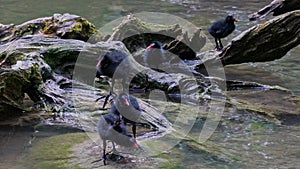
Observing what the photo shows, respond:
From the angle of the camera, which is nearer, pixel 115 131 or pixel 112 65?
pixel 115 131

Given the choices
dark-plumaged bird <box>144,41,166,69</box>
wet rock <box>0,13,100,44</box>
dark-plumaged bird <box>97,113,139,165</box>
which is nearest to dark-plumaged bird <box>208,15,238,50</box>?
dark-plumaged bird <box>144,41,166,69</box>

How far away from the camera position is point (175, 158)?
17.1 feet

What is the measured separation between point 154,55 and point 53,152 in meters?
3.83

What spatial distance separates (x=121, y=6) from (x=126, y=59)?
429 inches

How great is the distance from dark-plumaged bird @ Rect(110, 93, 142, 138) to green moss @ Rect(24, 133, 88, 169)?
624mm

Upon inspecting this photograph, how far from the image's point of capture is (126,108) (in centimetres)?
505

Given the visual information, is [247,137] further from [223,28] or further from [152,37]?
[152,37]

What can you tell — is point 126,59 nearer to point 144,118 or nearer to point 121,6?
point 144,118

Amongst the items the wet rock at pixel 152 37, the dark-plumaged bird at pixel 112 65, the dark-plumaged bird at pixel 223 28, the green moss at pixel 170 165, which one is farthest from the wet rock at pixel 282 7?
the green moss at pixel 170 165

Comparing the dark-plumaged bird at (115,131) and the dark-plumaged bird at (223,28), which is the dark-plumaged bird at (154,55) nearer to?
the dark-plumaged bird at (223,28)

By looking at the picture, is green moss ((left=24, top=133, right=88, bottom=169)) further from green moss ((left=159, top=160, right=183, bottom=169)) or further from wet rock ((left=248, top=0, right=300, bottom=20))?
wet rock ((left=248, top=0, right=300, bottom=20))

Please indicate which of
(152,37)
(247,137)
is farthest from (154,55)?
(247,137)

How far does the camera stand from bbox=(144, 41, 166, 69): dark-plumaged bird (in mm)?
8789

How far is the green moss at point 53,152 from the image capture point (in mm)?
5012
